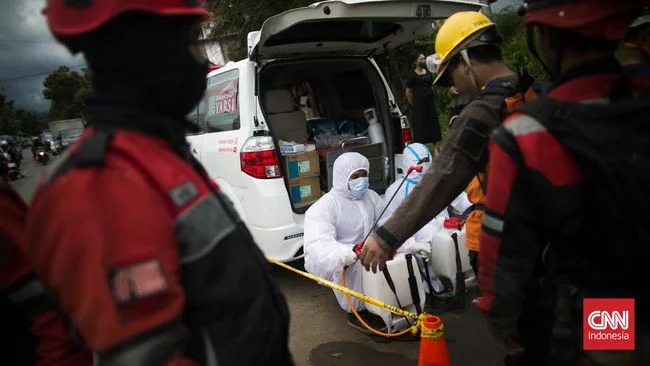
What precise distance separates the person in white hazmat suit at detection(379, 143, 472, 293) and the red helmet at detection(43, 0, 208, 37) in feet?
7.48

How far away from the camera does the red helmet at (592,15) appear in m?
1.25

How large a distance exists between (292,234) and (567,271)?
100 inches

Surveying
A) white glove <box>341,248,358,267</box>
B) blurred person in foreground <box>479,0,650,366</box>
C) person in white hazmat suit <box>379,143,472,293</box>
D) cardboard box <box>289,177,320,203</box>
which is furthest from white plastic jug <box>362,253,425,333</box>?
blurred person in foreground <box>479,0,650,366</box>

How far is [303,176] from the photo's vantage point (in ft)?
13.6

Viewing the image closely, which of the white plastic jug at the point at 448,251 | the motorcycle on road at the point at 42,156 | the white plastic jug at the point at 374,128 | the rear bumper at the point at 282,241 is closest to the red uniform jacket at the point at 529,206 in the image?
the white plastic jug at the point at 448,251

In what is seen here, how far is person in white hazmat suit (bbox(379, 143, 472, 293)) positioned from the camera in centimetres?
341

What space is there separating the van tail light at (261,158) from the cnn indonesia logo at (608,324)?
8.73 ft

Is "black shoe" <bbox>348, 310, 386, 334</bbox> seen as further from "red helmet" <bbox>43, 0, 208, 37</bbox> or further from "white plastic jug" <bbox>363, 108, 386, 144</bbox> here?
"red helmet" <bbox>43, 0, 208, 37</bbox>

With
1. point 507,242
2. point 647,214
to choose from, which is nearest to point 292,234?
point 507,242

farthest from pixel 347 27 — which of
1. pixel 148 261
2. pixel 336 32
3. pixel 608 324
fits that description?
pixel 148 261

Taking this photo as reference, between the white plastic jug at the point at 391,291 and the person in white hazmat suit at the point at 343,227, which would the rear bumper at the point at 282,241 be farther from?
the white plastic jug at the point at 391,291

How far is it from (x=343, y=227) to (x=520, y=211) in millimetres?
2207

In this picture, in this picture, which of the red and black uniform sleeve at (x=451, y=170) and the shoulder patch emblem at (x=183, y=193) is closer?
the shoulder patch emblem at (x=183, y=193)

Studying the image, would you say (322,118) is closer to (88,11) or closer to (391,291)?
(391,291)
